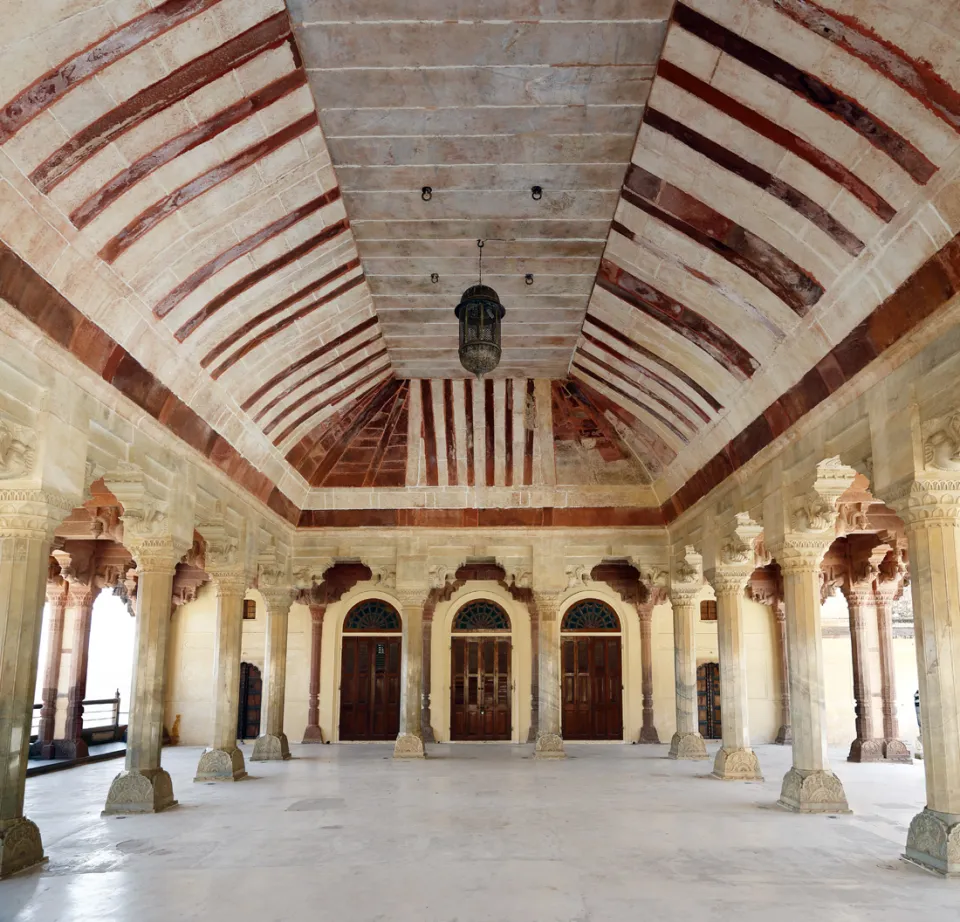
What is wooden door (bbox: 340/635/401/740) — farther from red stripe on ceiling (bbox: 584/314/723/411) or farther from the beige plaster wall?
red stripe on ceiling (bbox: 584/314/723/411)

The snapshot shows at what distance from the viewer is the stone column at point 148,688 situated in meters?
7.53

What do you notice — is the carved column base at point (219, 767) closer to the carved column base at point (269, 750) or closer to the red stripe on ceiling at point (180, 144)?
the carved column base at point (269, 750)

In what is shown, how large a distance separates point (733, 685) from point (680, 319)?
4.53m

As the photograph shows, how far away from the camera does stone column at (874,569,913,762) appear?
11.8 m

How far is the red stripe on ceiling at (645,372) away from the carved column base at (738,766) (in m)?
3.83

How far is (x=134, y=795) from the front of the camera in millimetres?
7512

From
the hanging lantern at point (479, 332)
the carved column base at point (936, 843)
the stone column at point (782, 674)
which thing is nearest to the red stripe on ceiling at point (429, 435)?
the hanging lantern at point (479, 332)

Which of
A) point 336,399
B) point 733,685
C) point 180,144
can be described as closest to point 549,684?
point 733,685

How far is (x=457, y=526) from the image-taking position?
12.9m

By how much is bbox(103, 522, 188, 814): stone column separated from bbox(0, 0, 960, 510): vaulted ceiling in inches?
54.1

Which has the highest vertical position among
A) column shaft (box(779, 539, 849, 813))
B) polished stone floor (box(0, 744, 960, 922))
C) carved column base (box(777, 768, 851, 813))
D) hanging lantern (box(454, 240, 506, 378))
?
hanging lantern (box(454, 240, 506, 378))

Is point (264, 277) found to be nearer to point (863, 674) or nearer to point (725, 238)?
point (725, 238)

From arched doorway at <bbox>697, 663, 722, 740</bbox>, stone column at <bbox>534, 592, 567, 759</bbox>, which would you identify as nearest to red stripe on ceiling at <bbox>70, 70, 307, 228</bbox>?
stone column at <bbox>534, 592, 567, 759</bbox>

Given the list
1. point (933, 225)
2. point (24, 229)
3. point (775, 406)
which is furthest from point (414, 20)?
point (775, 406)
